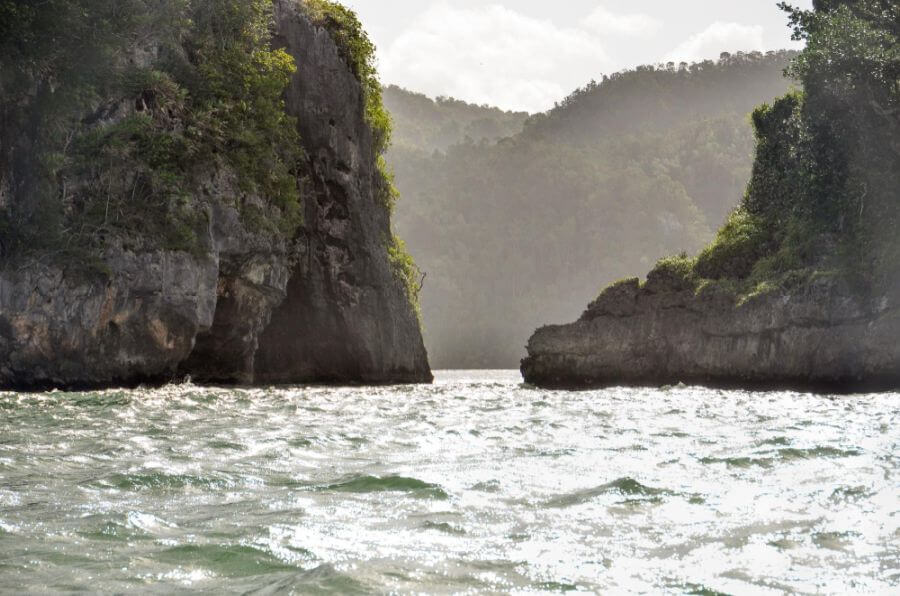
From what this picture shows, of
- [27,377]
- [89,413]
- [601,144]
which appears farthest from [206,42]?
[601,144]

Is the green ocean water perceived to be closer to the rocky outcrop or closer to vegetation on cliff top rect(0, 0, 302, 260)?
vegetation on cliff top rect(0, 0, 302, 260)

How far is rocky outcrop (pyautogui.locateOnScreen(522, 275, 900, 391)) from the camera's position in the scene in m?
27.9

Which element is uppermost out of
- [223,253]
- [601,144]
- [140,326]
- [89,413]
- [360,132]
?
[601,144]

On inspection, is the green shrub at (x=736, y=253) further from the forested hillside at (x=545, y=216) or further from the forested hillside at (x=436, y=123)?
the forested hillside at (x=436, y=123)

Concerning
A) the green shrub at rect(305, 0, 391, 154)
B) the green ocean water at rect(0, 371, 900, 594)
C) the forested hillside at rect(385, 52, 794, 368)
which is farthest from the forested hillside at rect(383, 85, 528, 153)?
the green ocean water at rect(0, 371, 900, 594)

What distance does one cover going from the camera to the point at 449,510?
5902 mm

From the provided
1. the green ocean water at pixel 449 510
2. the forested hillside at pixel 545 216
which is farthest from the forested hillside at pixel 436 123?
the green ocean water at pixel 449 510

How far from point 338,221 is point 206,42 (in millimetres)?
8517

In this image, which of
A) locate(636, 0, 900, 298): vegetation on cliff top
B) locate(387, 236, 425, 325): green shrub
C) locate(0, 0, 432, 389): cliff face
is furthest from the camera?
locate(387, 236, 425, 325): green shrub

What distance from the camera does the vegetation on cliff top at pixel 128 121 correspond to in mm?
23266

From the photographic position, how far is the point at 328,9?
1437 inches

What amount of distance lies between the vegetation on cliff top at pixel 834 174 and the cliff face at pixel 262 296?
1221cm

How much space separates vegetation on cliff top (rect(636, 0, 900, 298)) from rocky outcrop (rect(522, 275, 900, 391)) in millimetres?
849

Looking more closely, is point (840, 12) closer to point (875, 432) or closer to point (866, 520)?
point (875, 432)
